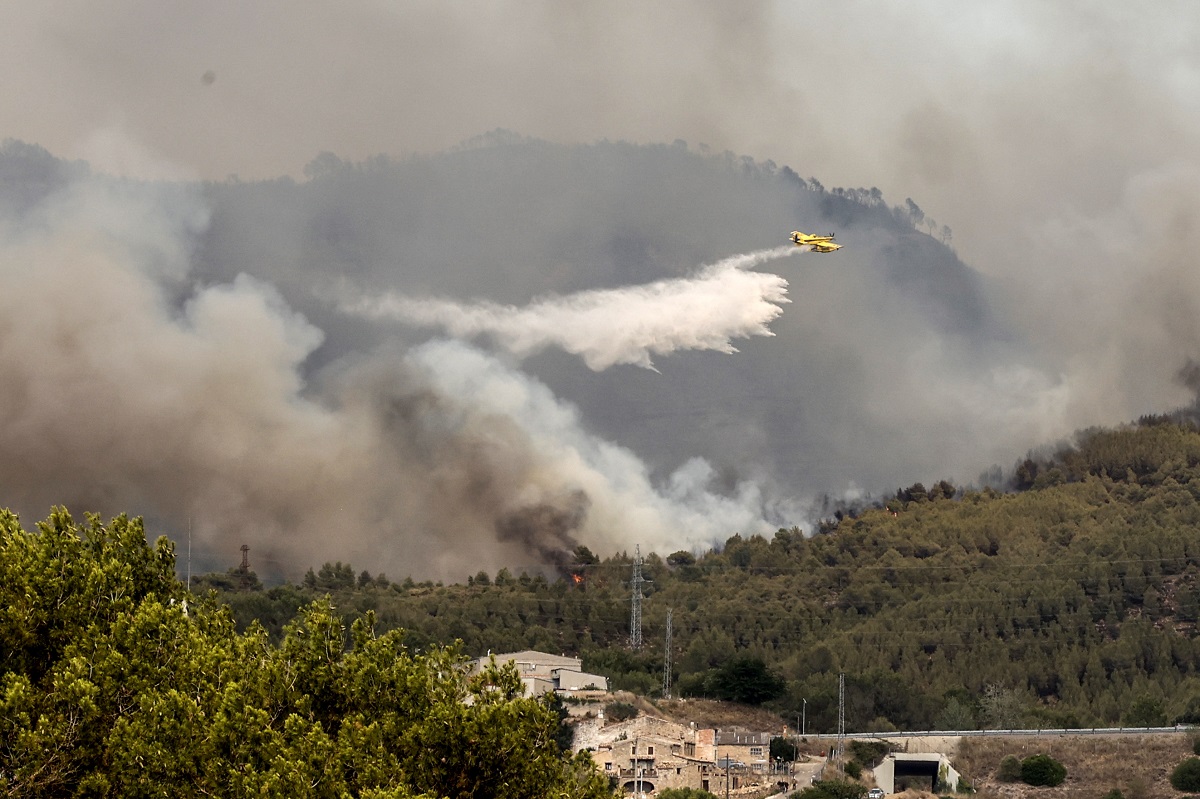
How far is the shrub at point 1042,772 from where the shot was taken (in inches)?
4651

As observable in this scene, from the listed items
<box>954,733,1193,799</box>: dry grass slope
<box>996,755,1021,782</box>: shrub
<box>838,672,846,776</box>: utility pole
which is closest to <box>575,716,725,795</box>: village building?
<box>838,672,846,776</box>: utility pole

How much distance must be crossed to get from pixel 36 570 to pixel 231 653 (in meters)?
4.70

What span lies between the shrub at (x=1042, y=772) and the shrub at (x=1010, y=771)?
592 millimetres

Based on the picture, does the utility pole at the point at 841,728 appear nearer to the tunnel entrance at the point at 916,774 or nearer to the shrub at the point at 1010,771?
the tunnel entrance at the point at 916,774

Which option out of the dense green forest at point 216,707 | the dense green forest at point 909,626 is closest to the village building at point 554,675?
the dense green forest at point 909,626

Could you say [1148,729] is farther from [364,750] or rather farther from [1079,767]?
[364,750]

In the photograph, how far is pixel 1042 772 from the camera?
388ft

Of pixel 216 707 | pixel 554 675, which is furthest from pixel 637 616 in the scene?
pixel 216 707

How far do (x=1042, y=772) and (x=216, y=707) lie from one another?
92.5 metres

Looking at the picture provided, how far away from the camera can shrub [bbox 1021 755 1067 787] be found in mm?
118125

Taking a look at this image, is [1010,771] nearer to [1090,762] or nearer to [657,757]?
[1090,762]

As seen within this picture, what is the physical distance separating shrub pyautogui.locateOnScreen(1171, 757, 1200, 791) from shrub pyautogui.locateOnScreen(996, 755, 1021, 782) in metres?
10.5

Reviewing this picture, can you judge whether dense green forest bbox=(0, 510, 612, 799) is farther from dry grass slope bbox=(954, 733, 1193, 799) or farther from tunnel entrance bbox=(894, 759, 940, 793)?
tunnel entrance bbox=(894, 759, 940, 793)

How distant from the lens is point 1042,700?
159125mm
